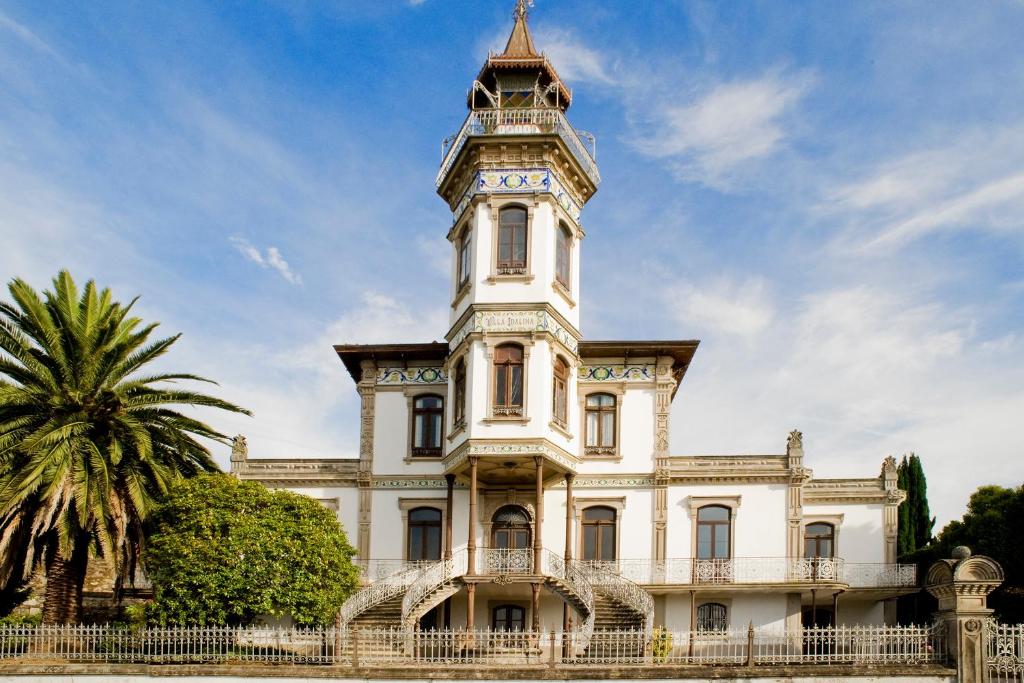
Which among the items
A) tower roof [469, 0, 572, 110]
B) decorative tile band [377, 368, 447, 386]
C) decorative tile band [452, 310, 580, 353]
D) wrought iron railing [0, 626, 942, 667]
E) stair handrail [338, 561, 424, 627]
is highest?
tower roof [469, 0, 572, 110]

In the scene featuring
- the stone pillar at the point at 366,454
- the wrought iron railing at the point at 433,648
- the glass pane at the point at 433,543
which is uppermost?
the stone pillar at the point at 366,454

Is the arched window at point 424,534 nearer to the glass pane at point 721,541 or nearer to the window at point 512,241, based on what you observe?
the window at point 512,241

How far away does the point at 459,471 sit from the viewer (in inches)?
1356

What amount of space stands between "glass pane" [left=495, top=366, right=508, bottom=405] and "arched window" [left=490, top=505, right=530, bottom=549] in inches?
161

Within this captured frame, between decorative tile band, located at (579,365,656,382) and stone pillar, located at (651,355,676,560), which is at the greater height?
decorative tile band, located at (579,365,656,382)

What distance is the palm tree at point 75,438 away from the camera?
91.0ft

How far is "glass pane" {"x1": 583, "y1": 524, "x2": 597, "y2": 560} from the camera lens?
117 ft

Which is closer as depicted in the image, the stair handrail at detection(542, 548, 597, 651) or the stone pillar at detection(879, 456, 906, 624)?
the stair handrail at detection(542, 548, 597, 651)

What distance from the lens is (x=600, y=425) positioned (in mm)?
36562

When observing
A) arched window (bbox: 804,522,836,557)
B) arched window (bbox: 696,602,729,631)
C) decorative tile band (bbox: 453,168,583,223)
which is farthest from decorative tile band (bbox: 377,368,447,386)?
arched window (bbox: 804,522,836,557)

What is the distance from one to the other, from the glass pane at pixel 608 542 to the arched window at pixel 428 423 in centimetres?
581

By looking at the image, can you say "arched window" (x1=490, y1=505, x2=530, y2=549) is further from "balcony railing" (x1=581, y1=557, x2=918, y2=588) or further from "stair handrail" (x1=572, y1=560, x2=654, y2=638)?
"balcony railing" (x1=581, y1=557, x2=918, y2=588)

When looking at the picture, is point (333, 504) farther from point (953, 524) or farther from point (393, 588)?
point (953, 524)

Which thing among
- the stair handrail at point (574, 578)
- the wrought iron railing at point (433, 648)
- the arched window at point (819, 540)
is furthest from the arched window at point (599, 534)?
the wrought iron railing at point (433, 648)
